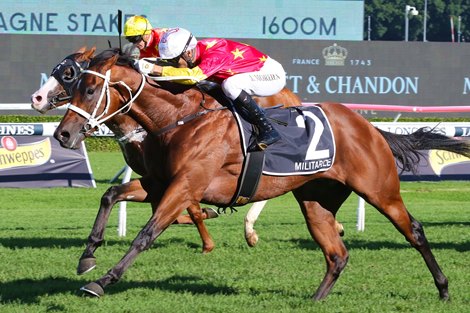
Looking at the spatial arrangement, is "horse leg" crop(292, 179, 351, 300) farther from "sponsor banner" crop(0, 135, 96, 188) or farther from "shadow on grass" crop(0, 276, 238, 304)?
"sponsor banner" crop(0, 135, 96, 188)

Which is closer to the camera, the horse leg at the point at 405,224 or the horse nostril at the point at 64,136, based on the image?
the horse nostril at the point at 64,136

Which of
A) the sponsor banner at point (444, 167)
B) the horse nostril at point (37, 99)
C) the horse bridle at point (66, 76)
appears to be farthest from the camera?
the sponsor banner at point (444, 167)

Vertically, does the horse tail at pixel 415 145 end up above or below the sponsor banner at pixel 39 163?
above

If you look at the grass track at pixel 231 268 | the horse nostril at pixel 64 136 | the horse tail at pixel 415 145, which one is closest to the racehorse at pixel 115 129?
the grass track at pixel 231 268

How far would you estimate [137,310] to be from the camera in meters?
5.55

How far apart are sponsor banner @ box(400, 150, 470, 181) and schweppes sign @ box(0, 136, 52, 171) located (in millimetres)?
4823

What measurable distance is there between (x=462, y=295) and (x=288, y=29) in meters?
30.9

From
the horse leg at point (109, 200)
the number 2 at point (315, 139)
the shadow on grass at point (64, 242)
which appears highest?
the number 2 at point (315, 139)

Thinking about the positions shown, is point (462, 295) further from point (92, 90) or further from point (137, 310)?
point (92, 90)

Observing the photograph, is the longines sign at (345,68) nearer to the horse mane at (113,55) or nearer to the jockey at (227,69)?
the jockey at (227,69)

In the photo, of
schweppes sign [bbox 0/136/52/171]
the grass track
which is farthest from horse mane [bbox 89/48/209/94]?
schweppes sign [bbox 0/136/52/171]

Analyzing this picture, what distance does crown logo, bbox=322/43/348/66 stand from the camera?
24.2 metres

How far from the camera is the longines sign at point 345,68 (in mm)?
23141

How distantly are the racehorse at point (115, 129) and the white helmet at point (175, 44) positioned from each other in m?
0.58
